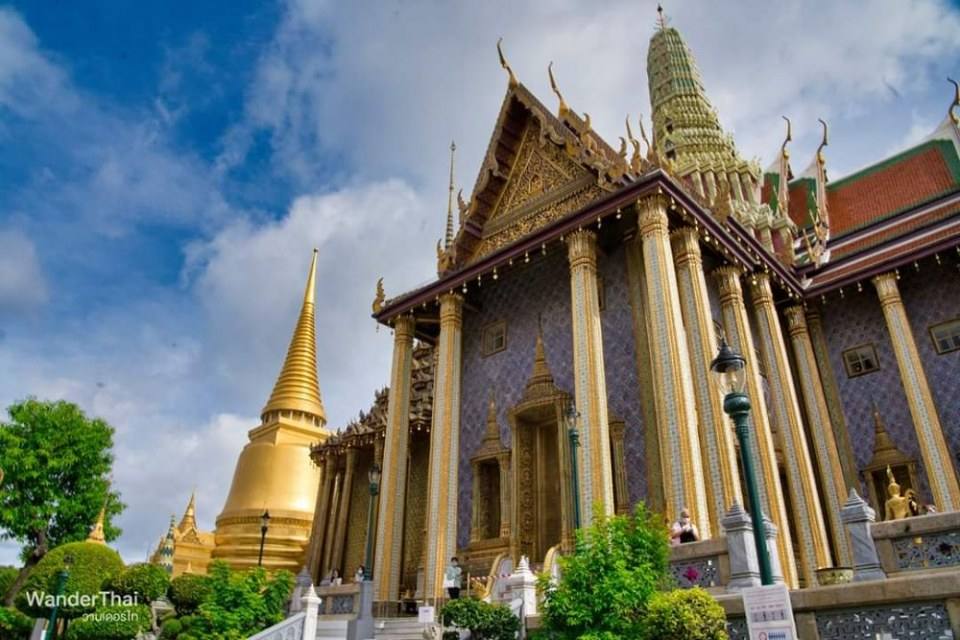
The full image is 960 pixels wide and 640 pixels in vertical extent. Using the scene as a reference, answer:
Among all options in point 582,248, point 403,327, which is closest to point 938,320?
point 582,248

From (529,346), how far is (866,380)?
23.5ft

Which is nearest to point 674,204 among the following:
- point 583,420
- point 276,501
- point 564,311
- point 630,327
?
point 630,327

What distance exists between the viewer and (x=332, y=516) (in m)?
21.6

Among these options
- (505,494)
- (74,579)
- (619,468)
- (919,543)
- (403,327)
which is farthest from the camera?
(403,327)

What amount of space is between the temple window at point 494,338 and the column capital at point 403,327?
1.81m

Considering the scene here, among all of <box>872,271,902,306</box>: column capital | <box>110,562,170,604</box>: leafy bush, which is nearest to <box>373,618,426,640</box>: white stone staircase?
<box>110,562,170,604</box>: leafy bush

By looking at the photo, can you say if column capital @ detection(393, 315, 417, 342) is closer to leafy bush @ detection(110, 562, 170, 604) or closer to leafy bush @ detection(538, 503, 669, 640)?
leafy bush @ detection(110, 562, 170, 604)

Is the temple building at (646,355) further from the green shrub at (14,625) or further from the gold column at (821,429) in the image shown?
the green shrub at (14,625)

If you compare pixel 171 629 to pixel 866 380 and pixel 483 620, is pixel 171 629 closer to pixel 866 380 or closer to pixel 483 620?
pixel 483 620

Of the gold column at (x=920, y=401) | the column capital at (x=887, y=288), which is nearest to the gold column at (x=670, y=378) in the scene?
the gold column at (x=920, y=401)

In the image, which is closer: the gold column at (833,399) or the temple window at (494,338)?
the gold column at (833,399)

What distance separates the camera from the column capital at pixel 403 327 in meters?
15.8

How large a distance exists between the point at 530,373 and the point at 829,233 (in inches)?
398

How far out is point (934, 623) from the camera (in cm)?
502
